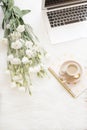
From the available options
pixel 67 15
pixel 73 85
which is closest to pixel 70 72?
pixel 73 85

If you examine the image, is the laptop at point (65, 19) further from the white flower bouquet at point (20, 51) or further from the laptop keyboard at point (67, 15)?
the white flower bouquet at point (20, 51)

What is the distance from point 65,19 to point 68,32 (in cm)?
7

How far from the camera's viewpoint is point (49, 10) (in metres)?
1.19

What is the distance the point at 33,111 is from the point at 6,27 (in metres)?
0.37

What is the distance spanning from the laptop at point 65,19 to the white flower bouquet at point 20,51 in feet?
0.34

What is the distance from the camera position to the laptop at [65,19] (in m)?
1.16

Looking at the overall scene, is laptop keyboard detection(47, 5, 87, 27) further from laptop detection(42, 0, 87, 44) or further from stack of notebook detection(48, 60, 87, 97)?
stack of notebook detection(48, 60, 87, 97)

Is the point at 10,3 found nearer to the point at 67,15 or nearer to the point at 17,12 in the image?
the point at 17,12

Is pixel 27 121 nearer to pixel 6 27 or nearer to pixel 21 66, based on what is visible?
pixel 21 66

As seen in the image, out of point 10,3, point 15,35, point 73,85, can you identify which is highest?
point 10,3

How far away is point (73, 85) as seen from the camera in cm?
107

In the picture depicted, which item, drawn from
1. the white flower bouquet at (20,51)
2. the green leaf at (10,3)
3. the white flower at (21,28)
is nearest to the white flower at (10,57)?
the white flower bouquet at (20,51)

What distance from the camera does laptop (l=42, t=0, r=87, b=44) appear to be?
116 centimetres

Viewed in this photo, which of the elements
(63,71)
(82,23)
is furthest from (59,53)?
(82,23)
